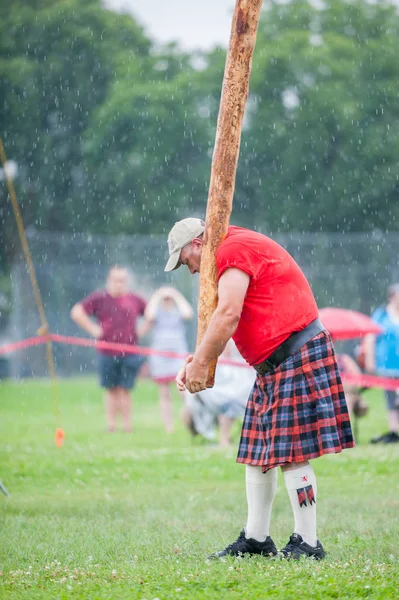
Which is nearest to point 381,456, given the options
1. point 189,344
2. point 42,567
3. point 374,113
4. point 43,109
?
point 42,567

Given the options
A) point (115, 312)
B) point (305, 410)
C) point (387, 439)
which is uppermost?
point (115, 312)

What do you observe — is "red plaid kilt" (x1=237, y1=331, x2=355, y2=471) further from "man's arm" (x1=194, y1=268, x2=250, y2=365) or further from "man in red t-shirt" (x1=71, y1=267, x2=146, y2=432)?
"man in red t-shirt" (x1=71, y1=267, x2=146, y2=432)

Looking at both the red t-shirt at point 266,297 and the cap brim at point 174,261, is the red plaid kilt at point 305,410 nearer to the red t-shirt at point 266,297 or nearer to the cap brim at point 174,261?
the red t-shirt at point 266,297

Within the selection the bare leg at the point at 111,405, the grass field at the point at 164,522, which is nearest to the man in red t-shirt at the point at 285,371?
the grass field at the point at 164,522

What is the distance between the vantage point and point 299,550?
4.77 m

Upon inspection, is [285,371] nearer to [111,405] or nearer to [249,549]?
[249,549]

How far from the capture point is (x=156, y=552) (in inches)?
203

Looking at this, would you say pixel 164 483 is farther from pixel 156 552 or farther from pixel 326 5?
pixel 326 5

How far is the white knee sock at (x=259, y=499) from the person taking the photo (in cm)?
490

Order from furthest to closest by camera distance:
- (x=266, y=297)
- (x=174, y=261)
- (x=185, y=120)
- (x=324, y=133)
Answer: (x=185, y=120)
(x=324, y=133)
(x=174, y=261)
(x=266, y=297)

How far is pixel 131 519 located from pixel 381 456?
10.9ft

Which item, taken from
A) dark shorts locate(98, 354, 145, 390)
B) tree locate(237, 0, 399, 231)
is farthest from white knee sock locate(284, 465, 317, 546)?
tree locate(237, 0, 399, 231)

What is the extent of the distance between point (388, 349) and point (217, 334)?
6903 millimetres

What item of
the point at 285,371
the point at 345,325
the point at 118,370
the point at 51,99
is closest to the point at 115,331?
the point at 118,370
